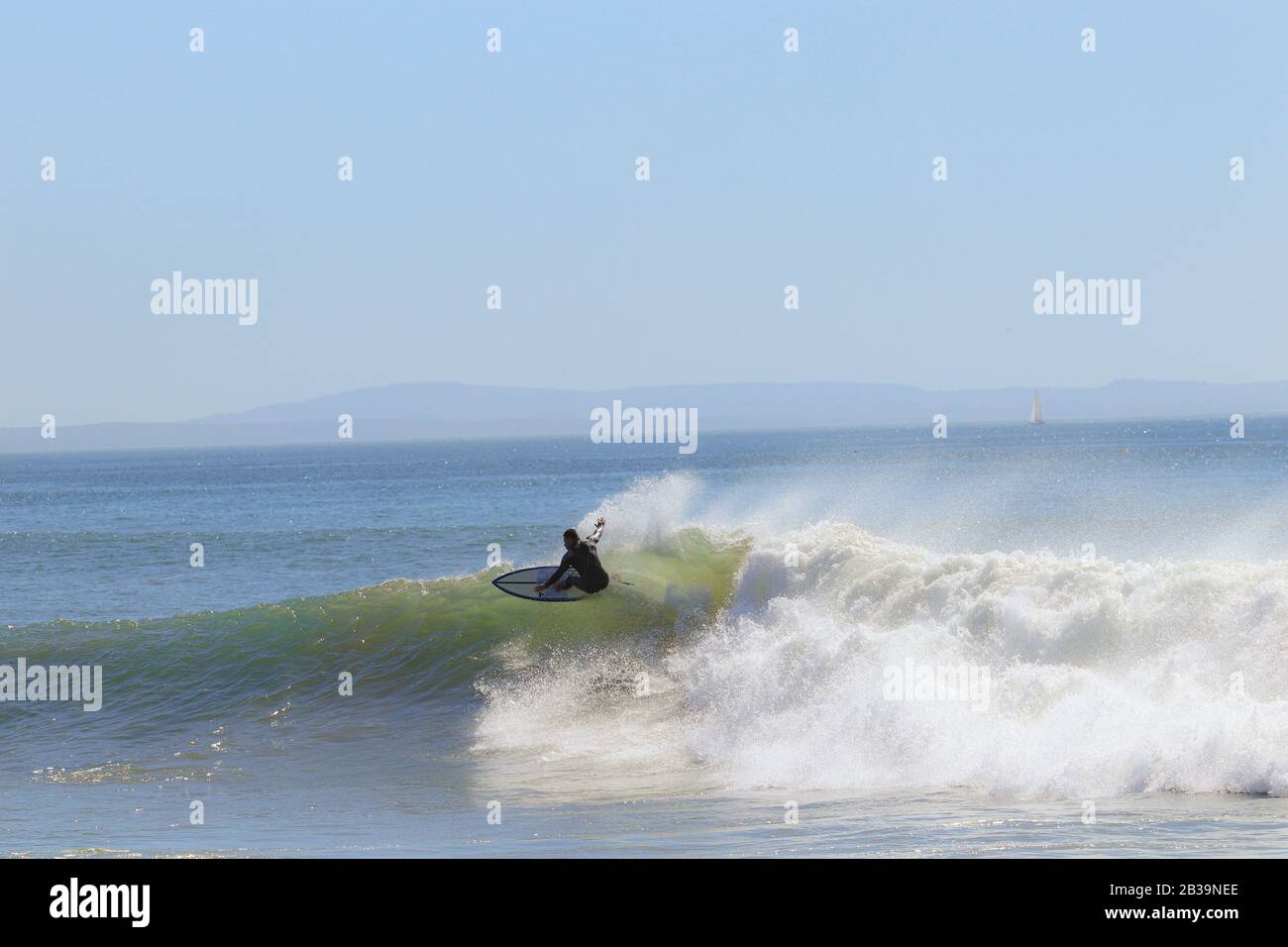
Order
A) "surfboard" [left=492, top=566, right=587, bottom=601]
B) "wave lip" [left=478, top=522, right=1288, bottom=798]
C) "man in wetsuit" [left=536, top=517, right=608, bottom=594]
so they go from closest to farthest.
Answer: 1. "wave lip" [left=478, top=522, right=1288, bottom=798]
2. "man in wetsuit" [left=536, top=517, right=608, bottom=594]
3. "surfboard" [left=492, top=566, right=587, bottom=601]

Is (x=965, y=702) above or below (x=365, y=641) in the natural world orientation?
above

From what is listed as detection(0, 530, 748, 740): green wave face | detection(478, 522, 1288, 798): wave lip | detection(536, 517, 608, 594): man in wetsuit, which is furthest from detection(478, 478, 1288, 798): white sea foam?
detection(536, 517, 608, 594): man in wetsuit

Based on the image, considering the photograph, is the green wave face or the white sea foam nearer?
the white sea foam

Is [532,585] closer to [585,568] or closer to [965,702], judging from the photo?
[585,568]

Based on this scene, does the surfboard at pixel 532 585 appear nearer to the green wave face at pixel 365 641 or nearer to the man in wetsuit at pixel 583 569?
the man in wetsuit at pixel 583 569

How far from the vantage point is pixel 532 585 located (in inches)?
814

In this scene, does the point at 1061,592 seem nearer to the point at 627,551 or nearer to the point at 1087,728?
the point at 1087,728

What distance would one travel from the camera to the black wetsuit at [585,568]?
19.8 metres

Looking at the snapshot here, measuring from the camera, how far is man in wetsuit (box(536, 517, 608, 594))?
65.1 ft

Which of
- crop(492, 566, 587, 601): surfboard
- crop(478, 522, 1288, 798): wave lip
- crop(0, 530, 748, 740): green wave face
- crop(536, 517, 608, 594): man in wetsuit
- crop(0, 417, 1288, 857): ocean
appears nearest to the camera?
crop(0, 417, 1288, 857): ocean

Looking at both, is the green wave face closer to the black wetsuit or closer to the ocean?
the ocean

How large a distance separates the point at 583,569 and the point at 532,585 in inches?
41.3

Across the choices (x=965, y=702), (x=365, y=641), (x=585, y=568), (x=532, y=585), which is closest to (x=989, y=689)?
(x=965, y=702)
